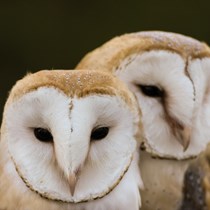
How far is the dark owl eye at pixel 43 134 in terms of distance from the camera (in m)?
2.47

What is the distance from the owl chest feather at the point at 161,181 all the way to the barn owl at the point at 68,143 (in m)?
0.39

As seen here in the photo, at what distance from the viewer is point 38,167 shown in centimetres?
251

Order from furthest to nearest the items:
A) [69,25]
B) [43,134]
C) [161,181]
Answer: [69,25], [161,181], [43,134]

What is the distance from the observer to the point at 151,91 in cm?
300

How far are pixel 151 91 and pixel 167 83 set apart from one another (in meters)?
0.07

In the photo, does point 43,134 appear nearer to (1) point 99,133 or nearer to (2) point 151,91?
(1) point 99,133

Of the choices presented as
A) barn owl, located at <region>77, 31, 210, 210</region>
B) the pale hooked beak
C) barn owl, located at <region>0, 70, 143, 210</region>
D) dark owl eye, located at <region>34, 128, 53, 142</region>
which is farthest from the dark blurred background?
dark owl eye, located at <region>34, 128, 53, 142</region>

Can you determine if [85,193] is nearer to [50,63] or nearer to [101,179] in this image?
[101,179]

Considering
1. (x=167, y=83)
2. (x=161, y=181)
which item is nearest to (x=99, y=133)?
(x=167, y=83)

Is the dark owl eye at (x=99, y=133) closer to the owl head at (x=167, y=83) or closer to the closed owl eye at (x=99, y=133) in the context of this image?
the closed owl eye at (x=99, y=133)

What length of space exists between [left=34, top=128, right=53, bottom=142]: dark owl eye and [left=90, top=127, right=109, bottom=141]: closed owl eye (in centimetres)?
12

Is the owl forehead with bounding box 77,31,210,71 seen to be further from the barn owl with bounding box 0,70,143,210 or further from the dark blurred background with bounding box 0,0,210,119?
the dark blurred background with bounding box 0,0,210,119

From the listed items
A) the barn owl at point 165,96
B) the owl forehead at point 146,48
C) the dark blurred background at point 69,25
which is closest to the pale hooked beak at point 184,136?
the barn owl at point 165,96

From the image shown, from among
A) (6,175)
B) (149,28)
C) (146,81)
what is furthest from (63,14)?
(6,175)
